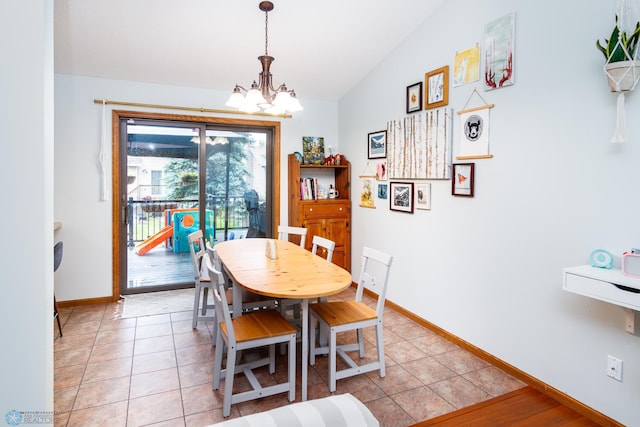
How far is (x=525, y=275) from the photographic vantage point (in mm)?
2453

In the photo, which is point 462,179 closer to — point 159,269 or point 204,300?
point 204,300

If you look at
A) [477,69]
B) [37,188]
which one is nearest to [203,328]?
[37,188]

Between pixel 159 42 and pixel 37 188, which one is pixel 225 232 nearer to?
A: pixel 159 42

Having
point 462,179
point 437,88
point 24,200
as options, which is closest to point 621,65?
point 462,179

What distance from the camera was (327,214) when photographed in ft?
15.1

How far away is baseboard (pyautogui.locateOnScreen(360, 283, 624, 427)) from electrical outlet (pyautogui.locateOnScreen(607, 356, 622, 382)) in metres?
0.24

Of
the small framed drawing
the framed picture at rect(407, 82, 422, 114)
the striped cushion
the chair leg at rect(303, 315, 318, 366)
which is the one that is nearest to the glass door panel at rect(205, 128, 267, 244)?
the framed picture at rect(407, 82, 422, 114)

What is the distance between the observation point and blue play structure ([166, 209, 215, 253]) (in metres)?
4.49

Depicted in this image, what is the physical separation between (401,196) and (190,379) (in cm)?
244

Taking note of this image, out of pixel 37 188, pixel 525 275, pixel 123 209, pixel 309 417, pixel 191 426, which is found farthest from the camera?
pixel 123 209

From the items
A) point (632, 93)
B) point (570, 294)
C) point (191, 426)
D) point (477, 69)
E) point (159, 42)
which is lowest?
point (191, 426)

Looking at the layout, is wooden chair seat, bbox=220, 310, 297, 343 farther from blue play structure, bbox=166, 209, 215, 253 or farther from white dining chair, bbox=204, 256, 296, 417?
blue play structure, bbox=166, 209, 215, 253

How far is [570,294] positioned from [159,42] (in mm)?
3786

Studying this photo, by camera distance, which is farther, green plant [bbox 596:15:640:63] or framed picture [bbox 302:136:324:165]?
framed picture [bbox 302:136:324:165]
